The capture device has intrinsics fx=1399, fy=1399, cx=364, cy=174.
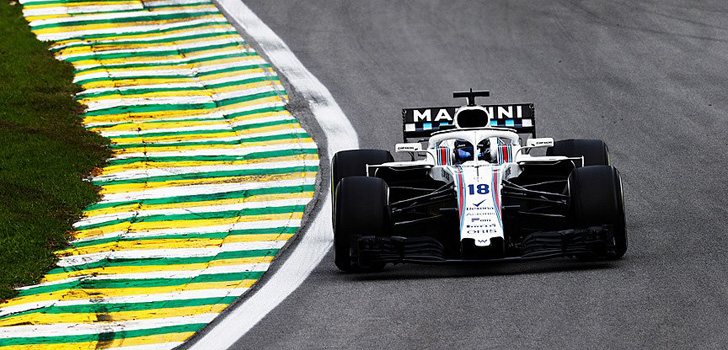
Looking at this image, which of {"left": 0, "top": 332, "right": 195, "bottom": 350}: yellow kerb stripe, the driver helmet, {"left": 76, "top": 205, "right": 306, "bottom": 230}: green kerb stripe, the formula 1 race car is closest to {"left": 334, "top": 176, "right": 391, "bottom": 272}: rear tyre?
the formula 1 race car

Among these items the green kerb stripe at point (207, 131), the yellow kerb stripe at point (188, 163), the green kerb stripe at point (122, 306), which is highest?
the green kerb stripe at point (207, 131)

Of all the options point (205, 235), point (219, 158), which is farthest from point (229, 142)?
point (205, 235)

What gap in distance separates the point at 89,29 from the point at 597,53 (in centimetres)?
915

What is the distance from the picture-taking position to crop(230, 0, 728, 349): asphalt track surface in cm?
1090

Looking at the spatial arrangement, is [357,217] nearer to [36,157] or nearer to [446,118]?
[446,118]

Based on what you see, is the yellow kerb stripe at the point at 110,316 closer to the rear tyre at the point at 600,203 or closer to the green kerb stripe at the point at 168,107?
the rear tyre at the point at 600,203

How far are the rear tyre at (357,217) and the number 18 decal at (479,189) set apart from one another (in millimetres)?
798

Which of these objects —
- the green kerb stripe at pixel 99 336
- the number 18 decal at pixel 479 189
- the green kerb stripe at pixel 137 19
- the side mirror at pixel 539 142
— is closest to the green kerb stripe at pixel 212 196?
the side mirror at pixel 539 142

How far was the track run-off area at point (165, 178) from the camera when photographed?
1235cm

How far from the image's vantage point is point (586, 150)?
14.8 metres

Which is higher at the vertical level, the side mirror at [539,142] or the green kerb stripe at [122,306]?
the side mirror at [539,142]

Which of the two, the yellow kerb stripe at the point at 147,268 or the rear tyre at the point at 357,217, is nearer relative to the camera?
the rear tyre at the point at 357,217

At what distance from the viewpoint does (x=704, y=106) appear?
2064cm

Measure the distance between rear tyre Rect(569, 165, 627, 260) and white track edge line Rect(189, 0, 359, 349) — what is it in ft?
8.73
